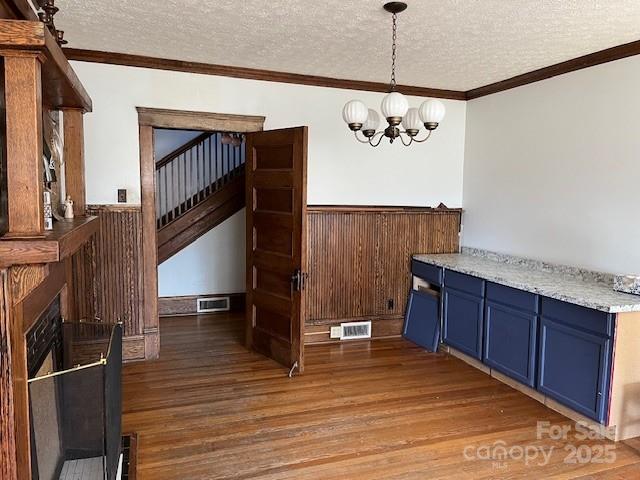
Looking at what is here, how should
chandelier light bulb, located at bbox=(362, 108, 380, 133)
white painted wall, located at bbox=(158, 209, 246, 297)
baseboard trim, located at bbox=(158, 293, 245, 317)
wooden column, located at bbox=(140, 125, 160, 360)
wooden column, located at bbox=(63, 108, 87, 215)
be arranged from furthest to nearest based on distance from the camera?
1. white painted wall, located at bbox=(158, 209, 246, 297)
2. baseboard trim, located at bbox=(158, 293, 245, 317)
3. wooden column, located at bbox=(140, 125, 160, 360)
4. chandelier light bulb, located at bbox=(362, 108, 380, 133)
5. wooden column, located at bbox=(63, 108, 87, 215)

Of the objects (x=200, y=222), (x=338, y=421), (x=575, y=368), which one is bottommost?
(x=338, y=421)

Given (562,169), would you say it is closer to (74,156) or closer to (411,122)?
(411,122)

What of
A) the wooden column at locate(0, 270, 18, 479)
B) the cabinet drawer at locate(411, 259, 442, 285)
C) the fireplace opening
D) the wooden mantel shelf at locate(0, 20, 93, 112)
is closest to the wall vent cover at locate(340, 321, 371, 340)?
the cabinet drawer at locate(411, 259, 442, 285)

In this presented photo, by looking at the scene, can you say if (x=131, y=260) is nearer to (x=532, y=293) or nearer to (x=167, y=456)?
(x=167, y=456)

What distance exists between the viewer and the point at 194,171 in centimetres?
646

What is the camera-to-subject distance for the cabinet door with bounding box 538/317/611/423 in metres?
3.10

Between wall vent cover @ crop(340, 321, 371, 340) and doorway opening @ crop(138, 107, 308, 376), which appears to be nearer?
doorway opening @ crop(138, 107, 308, 376)

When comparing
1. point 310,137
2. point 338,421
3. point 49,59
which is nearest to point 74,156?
point 49,59

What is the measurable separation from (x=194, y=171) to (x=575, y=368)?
4956 mm

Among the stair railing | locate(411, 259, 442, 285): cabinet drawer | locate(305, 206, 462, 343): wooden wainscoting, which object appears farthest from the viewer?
the stair railing

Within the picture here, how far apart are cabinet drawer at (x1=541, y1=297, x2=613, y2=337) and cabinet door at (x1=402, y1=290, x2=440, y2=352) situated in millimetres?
1409

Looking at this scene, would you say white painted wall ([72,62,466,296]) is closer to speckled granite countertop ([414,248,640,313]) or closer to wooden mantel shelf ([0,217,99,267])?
speckled granite countertop ([414,248,640,313])

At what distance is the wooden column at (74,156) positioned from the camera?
107 inches

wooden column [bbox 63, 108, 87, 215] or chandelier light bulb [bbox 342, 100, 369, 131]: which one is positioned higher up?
chandelier light bulb [bbox 342, 100, 369, 131]
